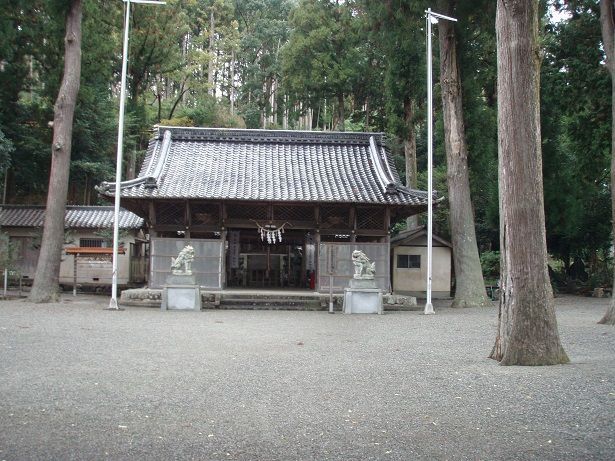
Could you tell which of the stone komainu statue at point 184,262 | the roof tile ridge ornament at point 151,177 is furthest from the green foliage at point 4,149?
the stone komainu statue at point 184,262

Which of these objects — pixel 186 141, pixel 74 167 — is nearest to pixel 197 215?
pixel 186 141

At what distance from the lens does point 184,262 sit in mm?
15281

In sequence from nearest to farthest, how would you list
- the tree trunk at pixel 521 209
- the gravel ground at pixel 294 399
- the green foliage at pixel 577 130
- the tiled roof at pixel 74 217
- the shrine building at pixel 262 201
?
the gravel ground at pixel 294 399 < the tree trunk at pixel 521 209 < the shrine building at pixel 262 201 < the green foliage at pixel 577 130 < the tiled roof at pixel 74 217

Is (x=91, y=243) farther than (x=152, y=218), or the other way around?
(x=91, y=243)

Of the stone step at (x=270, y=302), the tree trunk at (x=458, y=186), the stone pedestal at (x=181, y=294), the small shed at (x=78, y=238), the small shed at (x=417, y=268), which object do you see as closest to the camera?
the stone pedestal at (x=181, y=294)

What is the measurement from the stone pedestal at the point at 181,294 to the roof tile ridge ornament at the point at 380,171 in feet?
20.7

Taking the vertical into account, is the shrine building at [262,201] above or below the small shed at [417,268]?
above

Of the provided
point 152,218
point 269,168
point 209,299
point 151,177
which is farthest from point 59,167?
point 269,168

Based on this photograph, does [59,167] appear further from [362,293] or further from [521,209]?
[521,209]

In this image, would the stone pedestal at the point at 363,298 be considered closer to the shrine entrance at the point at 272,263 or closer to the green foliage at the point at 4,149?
the shrine entrance at the point at 272,263

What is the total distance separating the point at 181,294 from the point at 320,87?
57.7ft

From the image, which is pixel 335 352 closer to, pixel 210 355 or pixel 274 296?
pixel 210 355

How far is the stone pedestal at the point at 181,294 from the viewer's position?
15.2 metres

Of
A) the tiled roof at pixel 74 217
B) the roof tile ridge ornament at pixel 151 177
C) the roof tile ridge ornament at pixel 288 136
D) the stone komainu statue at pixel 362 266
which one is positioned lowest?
the stone komainu statue at pixel 362 266
